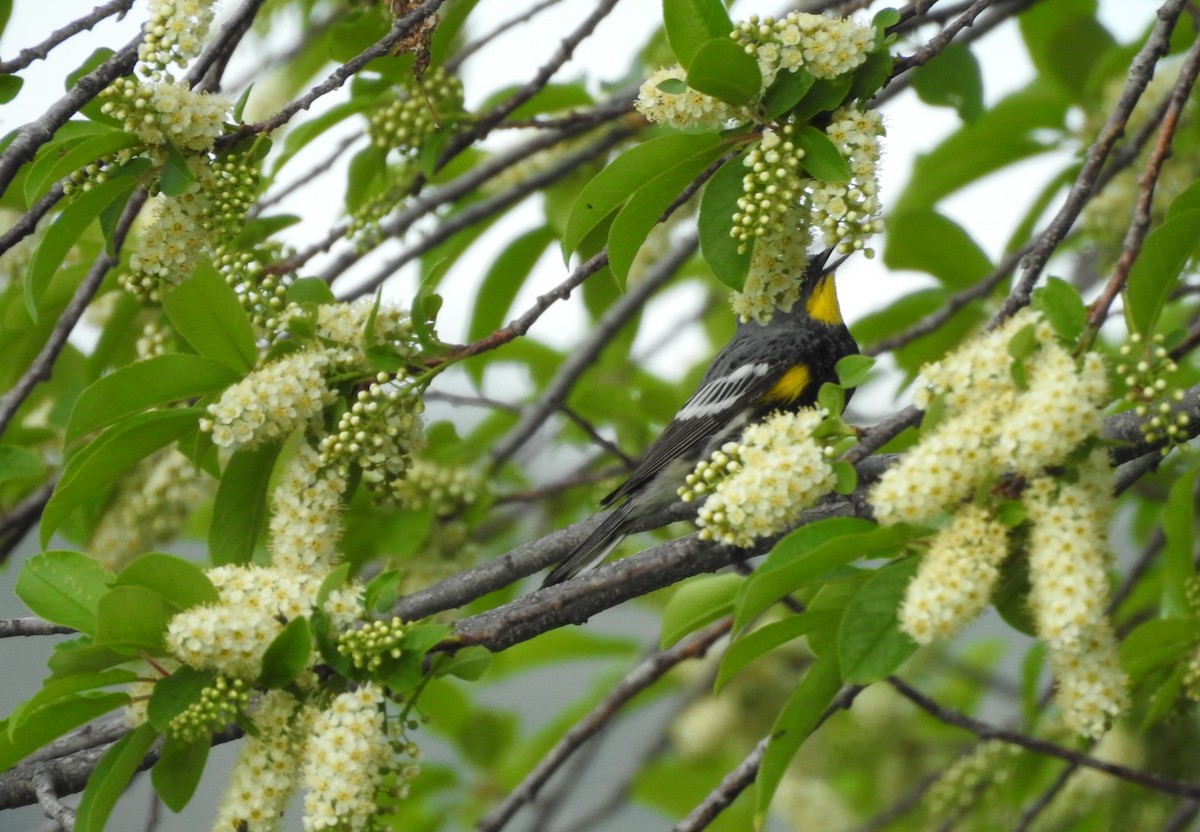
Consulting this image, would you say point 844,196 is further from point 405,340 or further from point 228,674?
point 228,674

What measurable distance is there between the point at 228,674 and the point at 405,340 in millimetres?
972

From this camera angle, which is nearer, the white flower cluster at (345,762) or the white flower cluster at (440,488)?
the white flower cluster at (345,762)

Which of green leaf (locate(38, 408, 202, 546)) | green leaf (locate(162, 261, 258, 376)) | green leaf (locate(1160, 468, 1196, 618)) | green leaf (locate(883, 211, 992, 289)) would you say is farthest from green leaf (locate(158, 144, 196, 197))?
green leaf (locate(883, 211, 992, 289))

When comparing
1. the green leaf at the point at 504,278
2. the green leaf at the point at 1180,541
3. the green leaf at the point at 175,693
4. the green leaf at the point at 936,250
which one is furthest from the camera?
the green leaf at the point at 504,278

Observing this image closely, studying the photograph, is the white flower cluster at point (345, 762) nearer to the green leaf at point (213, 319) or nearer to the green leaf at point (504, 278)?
the green leaf at point (213, 319)

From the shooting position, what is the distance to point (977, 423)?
7.13ft

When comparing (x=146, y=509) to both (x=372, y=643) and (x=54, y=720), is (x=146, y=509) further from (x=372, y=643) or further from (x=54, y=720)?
(x=372, y=643)

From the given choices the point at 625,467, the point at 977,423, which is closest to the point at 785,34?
the point at 977,423

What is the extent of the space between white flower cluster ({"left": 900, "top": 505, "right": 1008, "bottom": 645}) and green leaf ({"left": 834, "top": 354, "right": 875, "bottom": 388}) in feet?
1.34

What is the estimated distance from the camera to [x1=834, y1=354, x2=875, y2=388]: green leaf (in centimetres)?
251

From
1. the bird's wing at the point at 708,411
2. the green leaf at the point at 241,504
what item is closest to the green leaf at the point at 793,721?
the green leaf at the point at 241,504

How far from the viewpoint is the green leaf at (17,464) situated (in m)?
3.65

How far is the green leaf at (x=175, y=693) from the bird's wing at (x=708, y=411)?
2.50 metres

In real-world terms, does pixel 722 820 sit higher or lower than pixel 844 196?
lower
